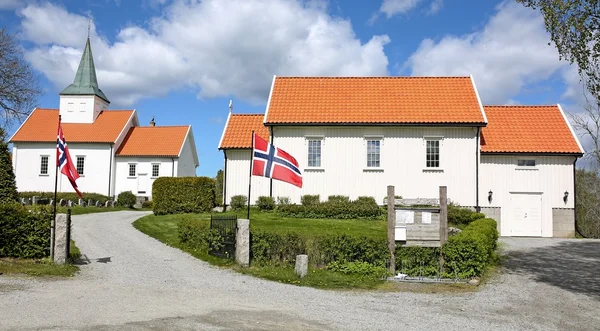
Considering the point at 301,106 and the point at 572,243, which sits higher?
the point at 301,106

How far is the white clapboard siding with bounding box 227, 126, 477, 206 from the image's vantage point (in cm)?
2644

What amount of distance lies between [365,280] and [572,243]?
14711mm

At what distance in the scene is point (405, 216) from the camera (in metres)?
13.1

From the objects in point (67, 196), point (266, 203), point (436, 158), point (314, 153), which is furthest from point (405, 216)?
point (67, 196)

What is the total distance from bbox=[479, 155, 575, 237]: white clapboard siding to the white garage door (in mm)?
211

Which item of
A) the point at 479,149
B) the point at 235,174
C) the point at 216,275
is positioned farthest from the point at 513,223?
the point at 216,275

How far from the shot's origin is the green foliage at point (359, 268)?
12.4 metres

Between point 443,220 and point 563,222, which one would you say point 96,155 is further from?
point 443,220

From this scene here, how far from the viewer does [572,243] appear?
71.8 feet

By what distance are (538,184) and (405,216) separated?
16.9 meters

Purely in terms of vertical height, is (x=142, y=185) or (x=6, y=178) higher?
(x=142, y=185)

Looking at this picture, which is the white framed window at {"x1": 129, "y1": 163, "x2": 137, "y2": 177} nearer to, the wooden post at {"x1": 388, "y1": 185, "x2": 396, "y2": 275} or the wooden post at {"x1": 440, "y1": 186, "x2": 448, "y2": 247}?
the wooden post at {"x1": 388, "y1": 185, "x2": 396, "y2": 275}

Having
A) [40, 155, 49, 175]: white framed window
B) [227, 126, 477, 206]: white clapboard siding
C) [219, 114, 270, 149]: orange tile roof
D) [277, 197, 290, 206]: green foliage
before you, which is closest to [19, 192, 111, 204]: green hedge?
[40, 155, 49, 175]: white framed window

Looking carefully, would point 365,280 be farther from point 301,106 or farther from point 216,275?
point 301,106
